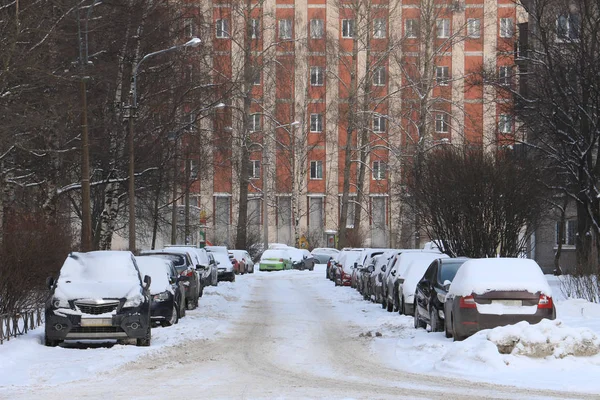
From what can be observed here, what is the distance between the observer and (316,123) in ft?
251

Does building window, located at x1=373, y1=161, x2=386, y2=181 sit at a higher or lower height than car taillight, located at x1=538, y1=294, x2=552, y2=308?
higher

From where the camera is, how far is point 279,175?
245 ft

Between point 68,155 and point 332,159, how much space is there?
1757 inches

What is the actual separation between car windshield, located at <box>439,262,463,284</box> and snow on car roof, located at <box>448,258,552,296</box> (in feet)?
8.24

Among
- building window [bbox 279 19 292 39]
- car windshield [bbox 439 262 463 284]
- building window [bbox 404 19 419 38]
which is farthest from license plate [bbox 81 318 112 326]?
building window [bbox 279 19 292 39]

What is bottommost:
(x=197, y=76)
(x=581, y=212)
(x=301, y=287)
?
(x=301, y=287)

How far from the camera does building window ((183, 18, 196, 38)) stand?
141 feet

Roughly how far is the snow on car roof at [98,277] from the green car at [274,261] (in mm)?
45774

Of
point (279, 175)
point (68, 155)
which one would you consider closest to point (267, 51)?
point (279, 175)

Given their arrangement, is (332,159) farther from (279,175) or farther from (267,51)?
(267,51)

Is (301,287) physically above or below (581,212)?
below

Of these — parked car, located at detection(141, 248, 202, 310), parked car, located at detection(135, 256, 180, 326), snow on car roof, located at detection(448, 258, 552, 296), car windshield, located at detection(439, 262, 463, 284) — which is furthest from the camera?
parked car, located at detection(141, 248, 202, 310)

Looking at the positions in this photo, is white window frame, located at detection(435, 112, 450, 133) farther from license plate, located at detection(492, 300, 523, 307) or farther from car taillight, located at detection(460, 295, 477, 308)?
car taillight, located at detection(460, 295, 477, 308)

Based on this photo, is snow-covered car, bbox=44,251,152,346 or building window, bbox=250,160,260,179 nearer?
snow-covered car, bbox=44,251,152,346
